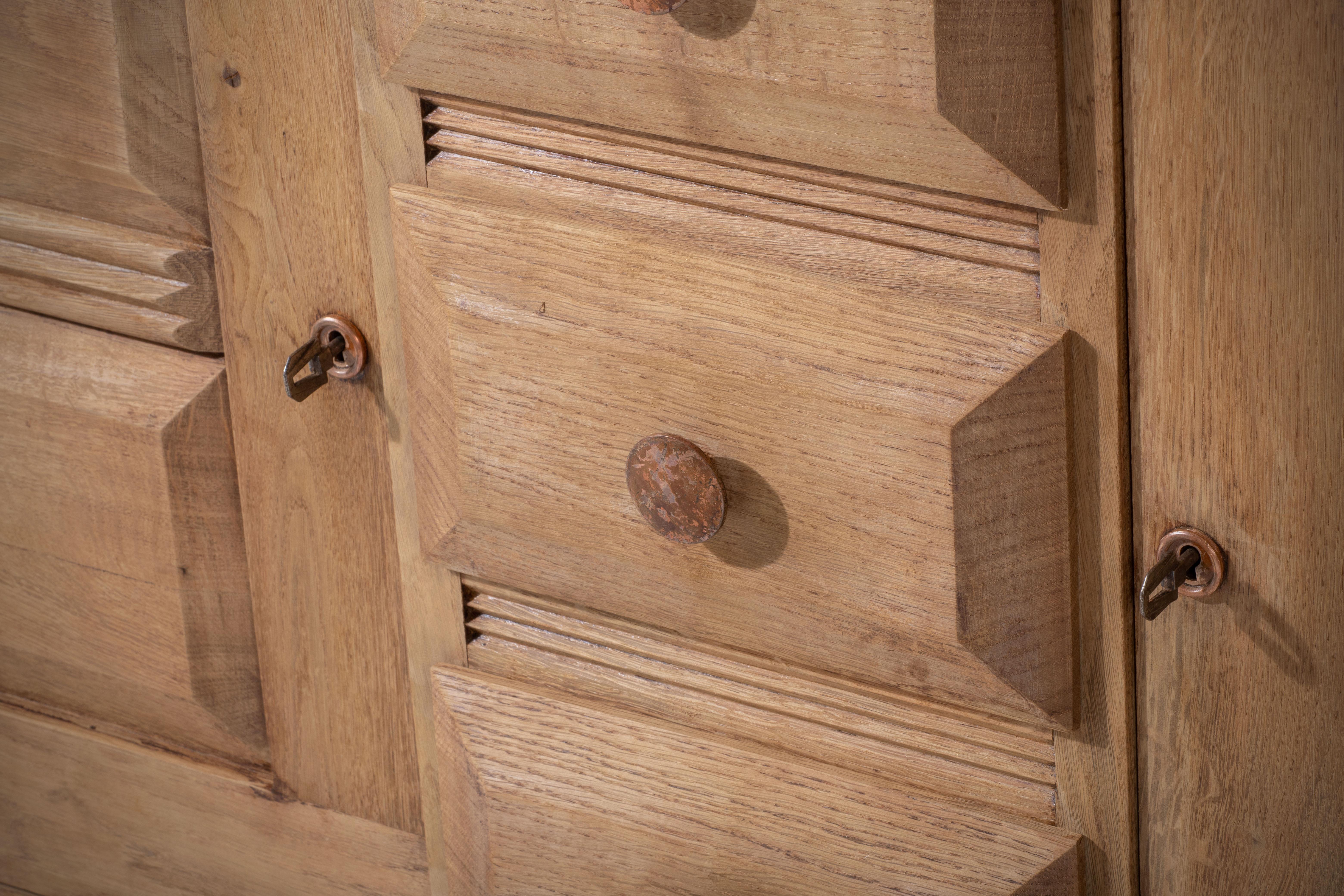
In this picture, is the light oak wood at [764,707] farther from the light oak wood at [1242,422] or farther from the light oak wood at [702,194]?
the light oak wood at [702,194]

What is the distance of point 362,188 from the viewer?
608 millimetres

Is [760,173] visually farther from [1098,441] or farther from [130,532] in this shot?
[130,532]

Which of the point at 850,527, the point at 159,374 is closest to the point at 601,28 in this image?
the point at 850,527

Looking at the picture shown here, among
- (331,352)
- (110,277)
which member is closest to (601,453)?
(331,352)

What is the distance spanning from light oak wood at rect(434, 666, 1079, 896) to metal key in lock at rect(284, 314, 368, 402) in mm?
131

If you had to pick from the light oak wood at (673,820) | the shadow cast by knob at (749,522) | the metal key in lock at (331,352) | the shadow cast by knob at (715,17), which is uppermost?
the shadow cast by knob at (715,17)

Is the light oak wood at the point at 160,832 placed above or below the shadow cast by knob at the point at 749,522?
below

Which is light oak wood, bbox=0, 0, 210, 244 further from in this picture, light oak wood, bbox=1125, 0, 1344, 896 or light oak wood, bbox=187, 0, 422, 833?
light oak wood, bbox=1125, 0, 1344, 896

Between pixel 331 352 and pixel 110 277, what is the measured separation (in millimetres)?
119

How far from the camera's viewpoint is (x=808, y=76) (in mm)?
473

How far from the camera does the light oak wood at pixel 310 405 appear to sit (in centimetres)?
61

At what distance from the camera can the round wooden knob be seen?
0.47m

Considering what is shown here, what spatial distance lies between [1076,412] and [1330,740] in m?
0.13

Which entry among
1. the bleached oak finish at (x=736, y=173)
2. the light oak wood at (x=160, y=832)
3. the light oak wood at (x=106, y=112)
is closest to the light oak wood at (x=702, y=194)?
the bleached oak finish at (x=736, y=173)
